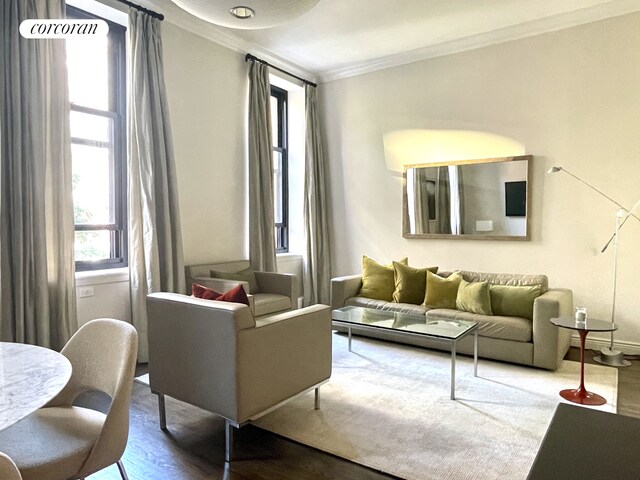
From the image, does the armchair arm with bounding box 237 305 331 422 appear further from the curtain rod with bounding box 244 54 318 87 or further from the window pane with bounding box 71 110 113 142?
the curtain rod with bounding box 244 54 318 87

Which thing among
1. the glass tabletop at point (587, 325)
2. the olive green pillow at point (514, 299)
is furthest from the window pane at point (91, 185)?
the glass tabletop at point (587, 325)

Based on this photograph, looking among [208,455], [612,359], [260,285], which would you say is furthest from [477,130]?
[208,455]

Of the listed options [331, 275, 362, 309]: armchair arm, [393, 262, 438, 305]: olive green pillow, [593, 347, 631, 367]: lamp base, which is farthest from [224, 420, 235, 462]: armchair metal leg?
[593, 347, 631, 367]: lamp base

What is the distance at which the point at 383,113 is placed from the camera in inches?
224

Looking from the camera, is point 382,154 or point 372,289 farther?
point 382,154

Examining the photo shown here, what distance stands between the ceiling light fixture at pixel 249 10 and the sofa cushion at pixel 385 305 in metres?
2.98

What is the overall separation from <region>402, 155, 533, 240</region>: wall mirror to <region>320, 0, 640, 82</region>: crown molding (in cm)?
130

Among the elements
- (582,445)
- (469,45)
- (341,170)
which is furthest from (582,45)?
(582,445)

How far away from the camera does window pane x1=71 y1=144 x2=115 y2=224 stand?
376 centimetres

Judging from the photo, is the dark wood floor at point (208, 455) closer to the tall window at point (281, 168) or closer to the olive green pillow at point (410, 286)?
the olive green pillow at point (410, 286)

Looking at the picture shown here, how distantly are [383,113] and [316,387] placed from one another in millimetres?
3982

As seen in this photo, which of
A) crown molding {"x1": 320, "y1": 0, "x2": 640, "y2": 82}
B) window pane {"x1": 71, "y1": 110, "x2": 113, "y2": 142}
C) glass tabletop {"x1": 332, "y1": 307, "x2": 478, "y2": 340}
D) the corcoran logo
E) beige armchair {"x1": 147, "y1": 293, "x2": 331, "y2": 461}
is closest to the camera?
the corcoran logo

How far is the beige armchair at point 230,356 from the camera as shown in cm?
222

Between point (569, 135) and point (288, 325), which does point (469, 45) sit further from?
point (288, 325)
